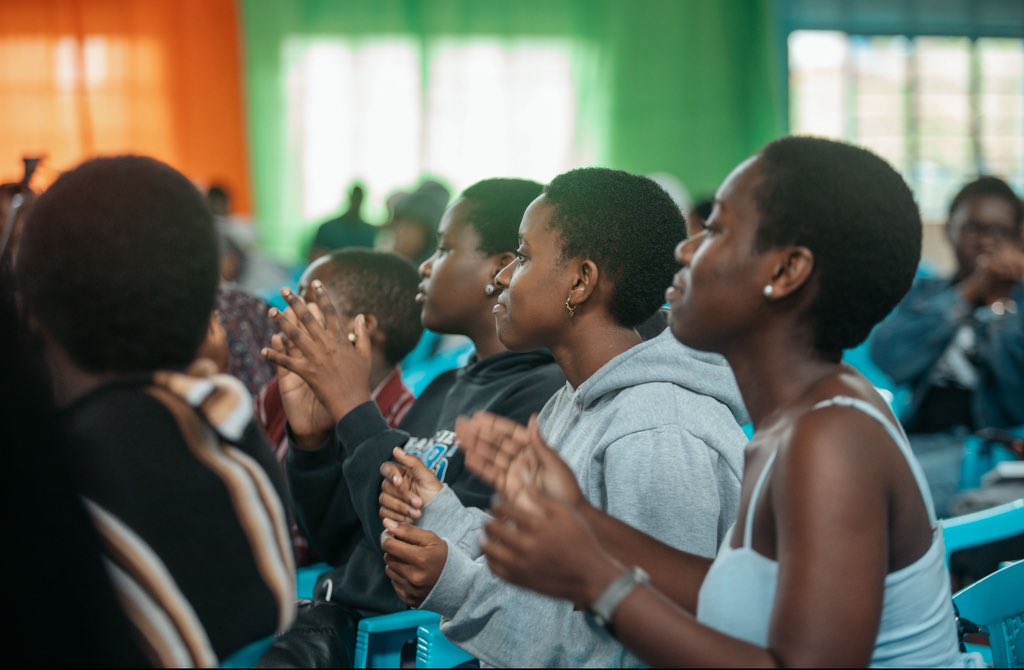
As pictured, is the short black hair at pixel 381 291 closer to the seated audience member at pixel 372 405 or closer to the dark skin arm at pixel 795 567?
the seated audience member at pixel 372 405

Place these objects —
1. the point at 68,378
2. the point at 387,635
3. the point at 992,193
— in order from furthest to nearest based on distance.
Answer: the point at 992,193 → the point at 387,635 → the point at 68,378

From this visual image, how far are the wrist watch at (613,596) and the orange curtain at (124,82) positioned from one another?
22.2 ft

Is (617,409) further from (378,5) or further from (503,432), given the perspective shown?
(378,5)

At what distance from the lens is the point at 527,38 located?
7625mm

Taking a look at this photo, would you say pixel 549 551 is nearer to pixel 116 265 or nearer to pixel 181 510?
pixel 181 510

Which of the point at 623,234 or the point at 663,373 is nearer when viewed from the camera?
the point at 663,373

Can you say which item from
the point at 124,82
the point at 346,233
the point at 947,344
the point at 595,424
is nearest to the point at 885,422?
the point at 595,424

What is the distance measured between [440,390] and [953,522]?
978 millimetres

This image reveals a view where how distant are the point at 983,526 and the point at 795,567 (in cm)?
108

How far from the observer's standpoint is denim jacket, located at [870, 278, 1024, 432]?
3295mm

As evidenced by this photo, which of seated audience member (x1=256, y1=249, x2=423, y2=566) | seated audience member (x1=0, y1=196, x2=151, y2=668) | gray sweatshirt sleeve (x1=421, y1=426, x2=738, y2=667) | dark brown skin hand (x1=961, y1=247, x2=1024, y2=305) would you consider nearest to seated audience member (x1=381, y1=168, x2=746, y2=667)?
gray sweatshirt sleeve (x1=421, y1=426, x2=738, y2=667)

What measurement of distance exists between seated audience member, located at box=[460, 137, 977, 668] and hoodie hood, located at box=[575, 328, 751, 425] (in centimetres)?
29

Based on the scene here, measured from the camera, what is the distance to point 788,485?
3.59ft

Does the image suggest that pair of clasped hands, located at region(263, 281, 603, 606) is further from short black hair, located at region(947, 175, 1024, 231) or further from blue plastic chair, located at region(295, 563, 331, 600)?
short black hair, located at region(947, 175, 1024, 231)
